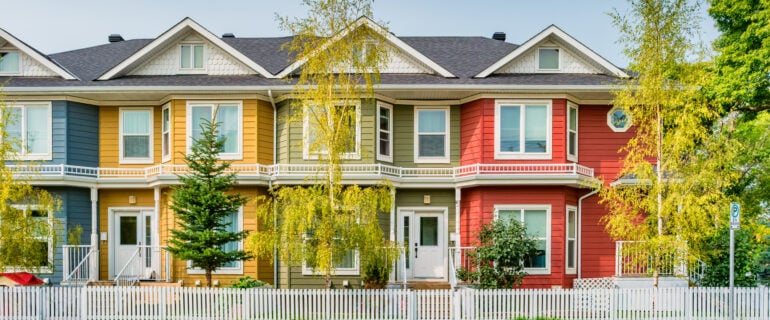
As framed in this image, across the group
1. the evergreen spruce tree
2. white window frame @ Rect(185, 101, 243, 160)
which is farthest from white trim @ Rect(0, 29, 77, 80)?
the evergreen spruce tree

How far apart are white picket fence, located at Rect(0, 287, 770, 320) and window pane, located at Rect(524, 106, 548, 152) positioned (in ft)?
17.8

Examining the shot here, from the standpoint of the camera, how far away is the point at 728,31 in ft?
78.5

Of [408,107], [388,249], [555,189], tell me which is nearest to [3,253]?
[388,249]

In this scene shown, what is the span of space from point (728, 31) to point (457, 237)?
36.9ft

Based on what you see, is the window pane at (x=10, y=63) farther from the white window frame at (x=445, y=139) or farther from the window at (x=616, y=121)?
the window at (x=616, y=121)

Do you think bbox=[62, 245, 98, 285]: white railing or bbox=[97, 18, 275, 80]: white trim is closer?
bbox=[62, 245, 98, 285]: white railing

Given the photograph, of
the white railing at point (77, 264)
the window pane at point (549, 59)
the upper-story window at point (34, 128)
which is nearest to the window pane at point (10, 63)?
the upper-story window at point (34, 128)

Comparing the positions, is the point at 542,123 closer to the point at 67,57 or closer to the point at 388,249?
the point at 388,249

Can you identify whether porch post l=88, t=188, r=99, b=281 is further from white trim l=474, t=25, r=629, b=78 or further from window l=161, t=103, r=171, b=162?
white trim l=474, t=25, r=629, b=78

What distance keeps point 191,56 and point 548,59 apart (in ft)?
35.6

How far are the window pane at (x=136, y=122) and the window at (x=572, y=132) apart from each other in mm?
12759

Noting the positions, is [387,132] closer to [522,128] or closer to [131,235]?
[522,128]

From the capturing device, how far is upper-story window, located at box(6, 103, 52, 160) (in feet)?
71.5

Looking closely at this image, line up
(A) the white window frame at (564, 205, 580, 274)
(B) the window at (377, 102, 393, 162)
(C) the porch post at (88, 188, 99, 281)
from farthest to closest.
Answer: (B) the window at (377, 102, 393, 162), (A) the white window frame at (564, 205, 580, 274), (C) the porch post at (88, 188, 99, 281)
